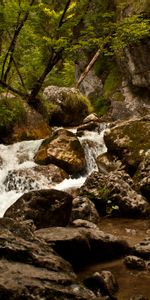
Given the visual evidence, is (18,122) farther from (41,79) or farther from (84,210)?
(84,210)

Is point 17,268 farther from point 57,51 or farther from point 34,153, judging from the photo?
point 57,51

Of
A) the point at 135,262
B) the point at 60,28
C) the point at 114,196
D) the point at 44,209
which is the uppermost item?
the point at 60,28

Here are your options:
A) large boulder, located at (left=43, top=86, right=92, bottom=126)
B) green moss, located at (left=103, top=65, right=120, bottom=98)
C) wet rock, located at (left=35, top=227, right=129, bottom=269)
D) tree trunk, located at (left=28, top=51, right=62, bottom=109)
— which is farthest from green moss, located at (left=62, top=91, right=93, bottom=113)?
wet rock, located at (left=35, top=227, right=129, bottom=269)

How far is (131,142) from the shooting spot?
11195 mm

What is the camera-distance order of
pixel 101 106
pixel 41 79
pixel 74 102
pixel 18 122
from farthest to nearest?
pixel 101 106 → pixel 74 102 → pixel 41 79 → pixel 18 122

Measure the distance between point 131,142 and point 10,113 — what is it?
5.86 meters

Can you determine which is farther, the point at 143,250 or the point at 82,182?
the point at 82,182

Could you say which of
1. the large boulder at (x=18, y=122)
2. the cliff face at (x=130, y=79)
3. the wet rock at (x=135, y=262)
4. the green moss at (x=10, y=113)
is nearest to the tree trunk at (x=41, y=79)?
the large boulder at (x=18, y=122)

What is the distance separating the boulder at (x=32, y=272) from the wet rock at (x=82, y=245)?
1.64ft

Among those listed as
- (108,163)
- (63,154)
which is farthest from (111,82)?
(108,163)

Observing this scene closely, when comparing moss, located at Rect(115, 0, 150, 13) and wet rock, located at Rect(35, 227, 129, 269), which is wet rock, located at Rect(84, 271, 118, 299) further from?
moss, located at Rect(115, 0, 150, 13)

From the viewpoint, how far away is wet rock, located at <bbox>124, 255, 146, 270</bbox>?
5285 mm

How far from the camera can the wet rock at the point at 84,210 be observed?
27.1ft

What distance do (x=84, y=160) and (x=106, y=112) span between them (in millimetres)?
10475
